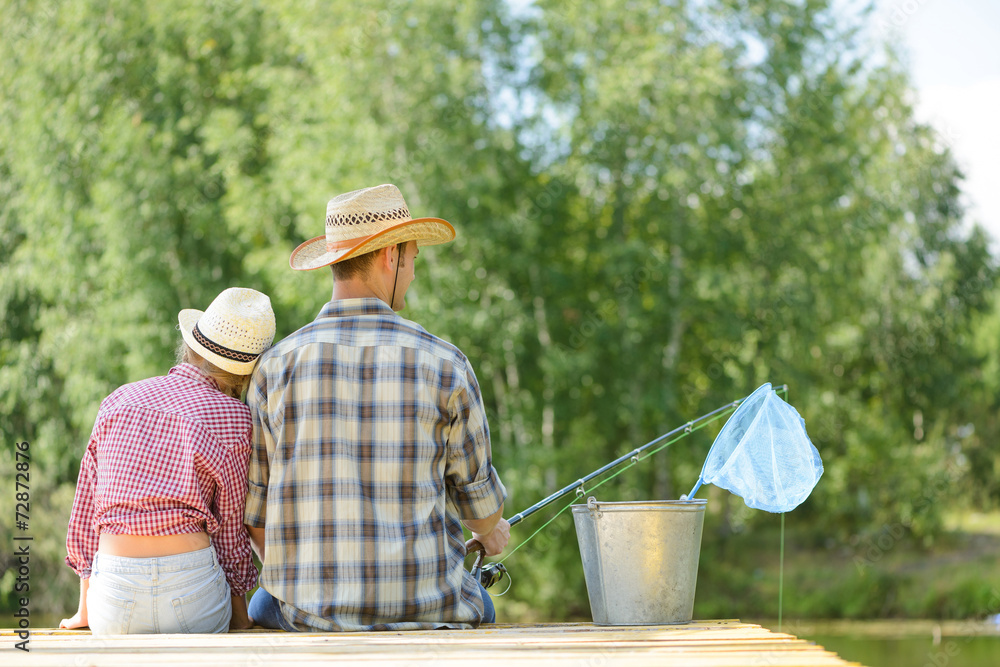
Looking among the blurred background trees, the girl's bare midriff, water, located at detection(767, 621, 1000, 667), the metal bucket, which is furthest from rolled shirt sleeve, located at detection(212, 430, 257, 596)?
water, located at detection(767, 621, 1000, 667)

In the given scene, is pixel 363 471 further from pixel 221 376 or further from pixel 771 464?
pixel 771 464

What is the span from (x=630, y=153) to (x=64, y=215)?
6525 mm

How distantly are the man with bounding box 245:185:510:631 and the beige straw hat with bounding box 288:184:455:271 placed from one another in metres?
0.07

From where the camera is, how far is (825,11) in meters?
11.7

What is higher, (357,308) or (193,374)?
(357,308)

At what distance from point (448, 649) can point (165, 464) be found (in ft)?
2.78

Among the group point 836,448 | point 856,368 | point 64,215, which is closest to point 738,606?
point 836,448

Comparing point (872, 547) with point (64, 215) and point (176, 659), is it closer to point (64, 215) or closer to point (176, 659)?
point (64, 215)

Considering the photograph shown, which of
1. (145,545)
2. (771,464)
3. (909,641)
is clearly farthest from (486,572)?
(909,641)

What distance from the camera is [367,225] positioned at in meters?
2.45

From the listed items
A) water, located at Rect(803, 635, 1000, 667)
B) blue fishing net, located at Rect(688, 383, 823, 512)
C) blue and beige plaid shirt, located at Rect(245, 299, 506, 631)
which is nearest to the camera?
blue and beige plaid shirt, located at Rect(245, 299, 506, 631)

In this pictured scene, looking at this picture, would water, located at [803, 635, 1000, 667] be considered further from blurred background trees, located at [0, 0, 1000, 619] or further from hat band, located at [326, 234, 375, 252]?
hat band, located at [326, 234, 375, 252]

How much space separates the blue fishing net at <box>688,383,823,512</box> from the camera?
2564 millimetres

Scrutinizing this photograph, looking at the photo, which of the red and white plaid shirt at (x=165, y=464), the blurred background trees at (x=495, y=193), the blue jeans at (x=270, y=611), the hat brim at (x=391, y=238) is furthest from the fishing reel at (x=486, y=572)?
the blurred background trees at (x=495, y=193)
